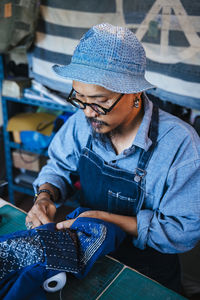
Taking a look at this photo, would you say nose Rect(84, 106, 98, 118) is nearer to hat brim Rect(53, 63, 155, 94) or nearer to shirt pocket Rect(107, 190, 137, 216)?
hat brim Rect(53, 63, 155, 94)

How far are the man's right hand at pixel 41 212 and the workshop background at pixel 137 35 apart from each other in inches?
11.7

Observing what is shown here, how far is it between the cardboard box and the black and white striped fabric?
0.96m

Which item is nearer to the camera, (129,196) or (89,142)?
(129,196)

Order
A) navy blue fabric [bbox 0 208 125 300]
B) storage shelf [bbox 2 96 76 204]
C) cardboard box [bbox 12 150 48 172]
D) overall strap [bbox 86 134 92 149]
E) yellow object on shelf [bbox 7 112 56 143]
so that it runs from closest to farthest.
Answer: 1. navy blue fabric [bbox 0 208 125 300]
2. overall strap [bbox 86 134 92 149]
3. storage shelf [bbox 2 96 76 204]
4. yellow object on shelf [bbox 7 112 56 143]
5. cardboard box [bbox 12 150 48 172]

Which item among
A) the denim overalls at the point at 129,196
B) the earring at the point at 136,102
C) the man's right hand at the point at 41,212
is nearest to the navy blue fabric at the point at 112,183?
the denim overalls at the point at 129,196

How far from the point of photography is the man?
1.01 m

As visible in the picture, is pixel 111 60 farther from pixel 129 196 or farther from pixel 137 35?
pixel 137 35

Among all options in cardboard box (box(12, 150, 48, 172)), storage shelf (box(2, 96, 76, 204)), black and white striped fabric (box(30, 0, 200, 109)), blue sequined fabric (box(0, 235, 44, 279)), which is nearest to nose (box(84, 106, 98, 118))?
blue sequined fabric (box(0, 235, 44, 279))

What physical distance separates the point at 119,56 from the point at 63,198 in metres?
0.84

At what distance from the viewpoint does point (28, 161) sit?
271 cm

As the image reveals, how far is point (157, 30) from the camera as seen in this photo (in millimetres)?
1878

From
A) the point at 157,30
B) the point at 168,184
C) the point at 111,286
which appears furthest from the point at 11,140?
the point at 111,286

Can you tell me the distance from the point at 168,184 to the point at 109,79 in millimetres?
523

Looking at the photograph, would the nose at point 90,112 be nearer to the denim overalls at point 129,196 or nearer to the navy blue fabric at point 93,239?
the denim overalls at point 129,196
